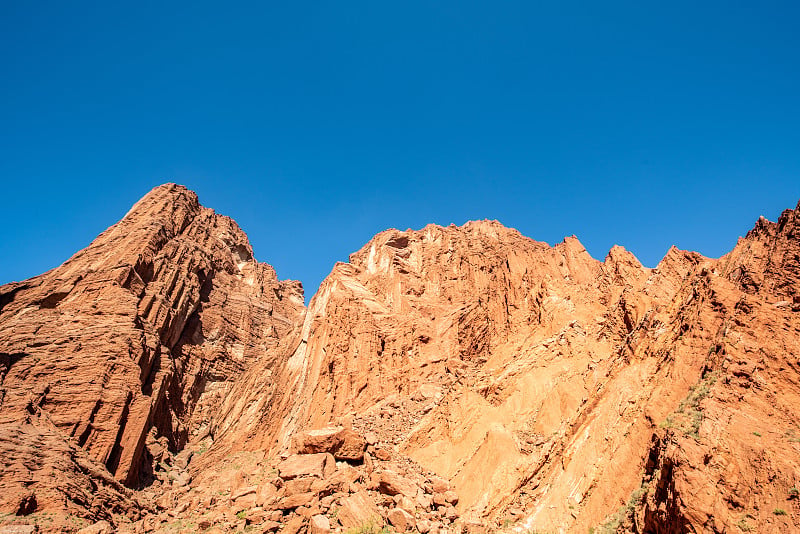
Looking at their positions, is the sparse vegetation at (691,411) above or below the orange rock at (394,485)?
above

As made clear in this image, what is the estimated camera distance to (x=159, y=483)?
4303 centimetres

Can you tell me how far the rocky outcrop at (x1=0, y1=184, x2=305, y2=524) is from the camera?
40625 mm

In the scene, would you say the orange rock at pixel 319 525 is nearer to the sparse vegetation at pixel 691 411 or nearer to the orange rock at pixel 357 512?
the orange rock at pixel 357 512

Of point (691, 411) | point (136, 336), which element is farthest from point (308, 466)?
point (136, 336)

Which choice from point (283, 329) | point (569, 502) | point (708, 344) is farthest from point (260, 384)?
point (708, 344)

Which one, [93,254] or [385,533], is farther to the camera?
[93,254]

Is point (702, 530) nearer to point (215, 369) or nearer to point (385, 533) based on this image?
point (385, 533)

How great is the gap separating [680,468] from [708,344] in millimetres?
6281

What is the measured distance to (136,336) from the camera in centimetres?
4797

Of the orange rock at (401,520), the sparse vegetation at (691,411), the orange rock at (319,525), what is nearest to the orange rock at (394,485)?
the orange rock at (401,520)

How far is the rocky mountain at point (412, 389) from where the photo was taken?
13836 mm

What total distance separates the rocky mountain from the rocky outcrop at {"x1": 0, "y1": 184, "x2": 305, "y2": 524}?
9.5 inches

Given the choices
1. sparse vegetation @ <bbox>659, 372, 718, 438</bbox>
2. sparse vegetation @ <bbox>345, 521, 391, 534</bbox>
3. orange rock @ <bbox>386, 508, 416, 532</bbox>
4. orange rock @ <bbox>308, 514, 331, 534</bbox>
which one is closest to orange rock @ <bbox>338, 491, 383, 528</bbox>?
sparse vegetation @ <bbox>345, 521, 391, 534</bbox>

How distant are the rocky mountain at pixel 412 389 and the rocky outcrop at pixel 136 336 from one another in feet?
0.79
